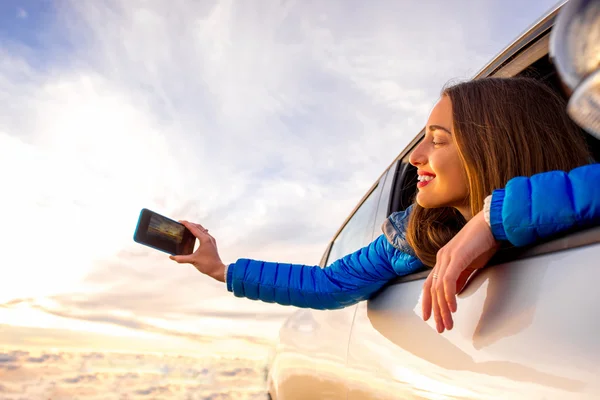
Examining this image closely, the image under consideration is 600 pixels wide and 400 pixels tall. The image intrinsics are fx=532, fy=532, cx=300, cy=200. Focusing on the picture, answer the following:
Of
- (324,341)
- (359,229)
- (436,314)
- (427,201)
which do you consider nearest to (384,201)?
(359,229)

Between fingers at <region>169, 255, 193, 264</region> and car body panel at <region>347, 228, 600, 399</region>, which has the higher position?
fingers at <region>169, 255, 193, 264</region>

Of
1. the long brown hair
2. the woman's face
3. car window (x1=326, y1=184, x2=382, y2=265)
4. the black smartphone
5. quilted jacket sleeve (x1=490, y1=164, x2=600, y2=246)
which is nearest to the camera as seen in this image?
quilted jacket sleeve (x1=490, y1=164, x2=600, y2=246)

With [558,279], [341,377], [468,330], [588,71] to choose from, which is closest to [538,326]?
[558,279]

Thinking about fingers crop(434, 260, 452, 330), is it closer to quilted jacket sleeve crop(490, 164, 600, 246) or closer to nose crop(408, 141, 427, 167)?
quilted jacket sleeve crop(490, 164, 600, 246)

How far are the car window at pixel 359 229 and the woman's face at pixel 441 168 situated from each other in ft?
2.39

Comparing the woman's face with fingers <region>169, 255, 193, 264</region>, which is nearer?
the woman's face

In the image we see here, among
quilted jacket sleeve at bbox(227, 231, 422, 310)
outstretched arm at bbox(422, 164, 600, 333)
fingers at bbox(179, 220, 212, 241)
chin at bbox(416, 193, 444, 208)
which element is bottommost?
outstretched arm at bbox(422, 164, 600, 333)

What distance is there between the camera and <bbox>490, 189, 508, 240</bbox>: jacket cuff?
106 cm

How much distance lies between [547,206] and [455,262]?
0.22m

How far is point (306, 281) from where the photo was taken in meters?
2.09

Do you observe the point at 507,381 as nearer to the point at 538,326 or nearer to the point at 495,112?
the point at 538,326

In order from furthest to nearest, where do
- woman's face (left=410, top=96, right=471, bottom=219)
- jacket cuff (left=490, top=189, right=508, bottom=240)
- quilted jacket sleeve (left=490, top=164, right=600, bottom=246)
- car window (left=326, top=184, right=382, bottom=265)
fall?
car window (left=326, top=184, right=382, bottom=265), woman's face (left=410, top=96, right=471, bottom=219), jacket cuff (left=490, top=189, right=508, bottom=240), quilted jacket sleeve (left=490, top=164, right=600, bottom=246)

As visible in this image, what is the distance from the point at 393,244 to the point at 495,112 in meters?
0.52

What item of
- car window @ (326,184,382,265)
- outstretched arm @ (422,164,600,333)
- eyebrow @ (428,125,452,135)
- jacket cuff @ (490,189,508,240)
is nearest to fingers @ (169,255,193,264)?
car window @ (326,184,382,265)
